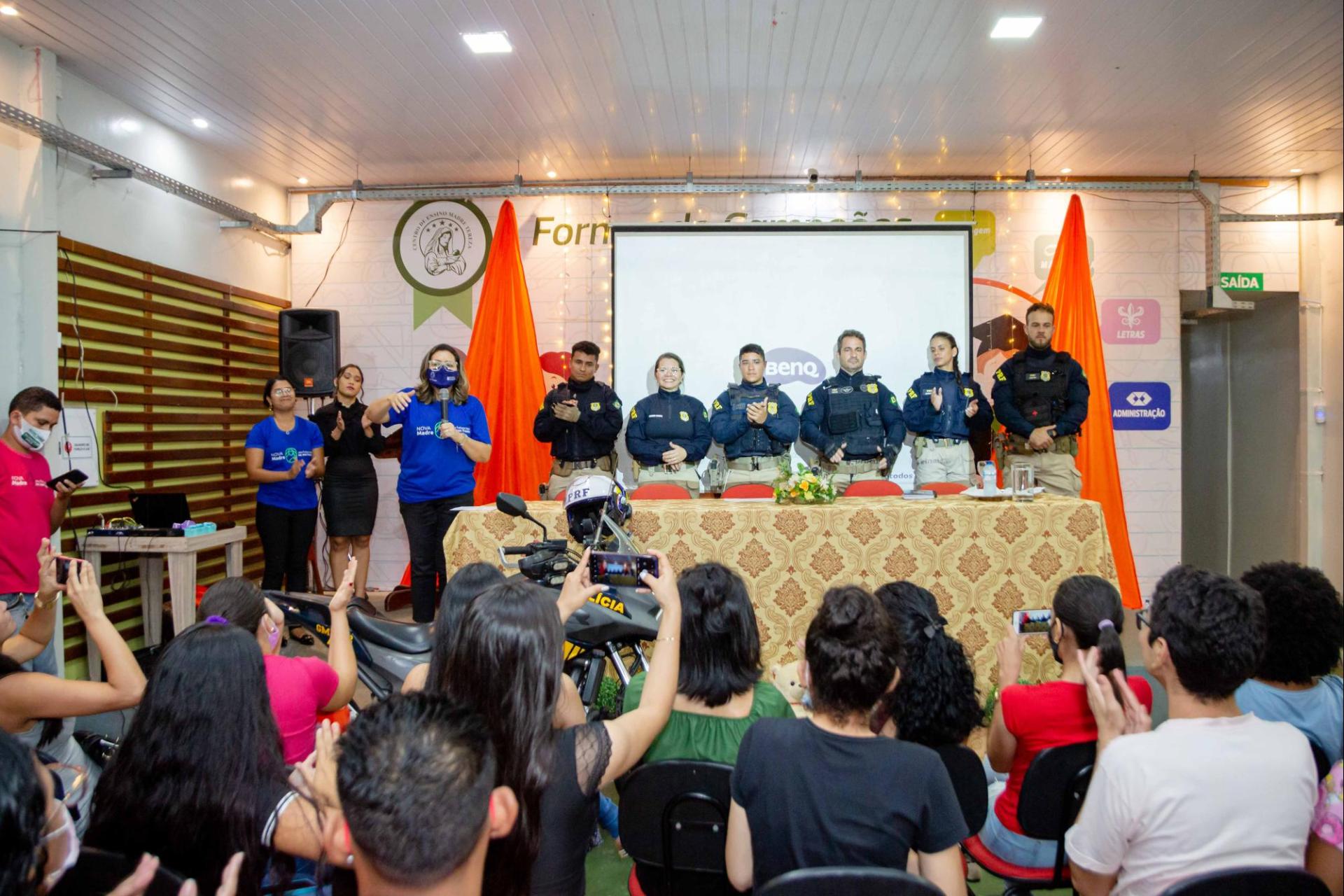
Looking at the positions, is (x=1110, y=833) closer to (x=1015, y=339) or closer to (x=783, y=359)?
(x=783, y=359)

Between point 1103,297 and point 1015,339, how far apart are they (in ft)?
2.67

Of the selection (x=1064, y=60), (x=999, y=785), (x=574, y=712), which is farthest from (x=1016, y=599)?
(x=1064, y=60)

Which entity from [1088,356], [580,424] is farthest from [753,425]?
[1088,356]

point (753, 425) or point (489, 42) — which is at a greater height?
point (489, 42)

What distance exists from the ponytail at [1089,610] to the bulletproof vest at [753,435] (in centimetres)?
354

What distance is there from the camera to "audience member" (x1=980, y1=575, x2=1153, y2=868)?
1.77 meters

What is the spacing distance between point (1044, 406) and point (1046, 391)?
11 centimetres

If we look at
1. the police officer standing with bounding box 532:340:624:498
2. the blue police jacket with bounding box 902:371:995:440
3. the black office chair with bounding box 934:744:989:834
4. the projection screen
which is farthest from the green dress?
the projection screen

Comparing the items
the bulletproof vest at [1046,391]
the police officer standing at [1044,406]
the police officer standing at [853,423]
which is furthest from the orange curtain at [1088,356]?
the police officer standing at [853,423]

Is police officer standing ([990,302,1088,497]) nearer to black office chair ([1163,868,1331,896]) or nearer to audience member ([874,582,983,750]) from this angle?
audience member ([874,582,983,750])

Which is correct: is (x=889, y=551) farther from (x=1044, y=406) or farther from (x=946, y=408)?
(x=1044, y=406)

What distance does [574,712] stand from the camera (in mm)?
1545

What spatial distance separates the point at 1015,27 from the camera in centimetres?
409

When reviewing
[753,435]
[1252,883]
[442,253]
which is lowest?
[1252,883]
